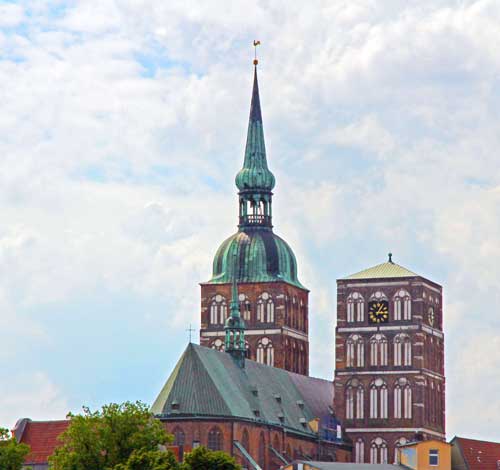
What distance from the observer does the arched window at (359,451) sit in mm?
186000

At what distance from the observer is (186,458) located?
13075cm

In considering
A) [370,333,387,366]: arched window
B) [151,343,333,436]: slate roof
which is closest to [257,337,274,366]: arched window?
Answer: [151,343,333,436]: slate roof

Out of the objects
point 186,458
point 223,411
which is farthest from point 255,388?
point 186,458

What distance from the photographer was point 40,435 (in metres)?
174

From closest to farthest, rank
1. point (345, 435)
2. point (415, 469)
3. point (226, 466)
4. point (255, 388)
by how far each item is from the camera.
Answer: point (226, 466)
point (415, 469)
point (255, 388)
point (345, 435)

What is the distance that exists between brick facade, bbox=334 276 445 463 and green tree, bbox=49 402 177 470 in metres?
44.6

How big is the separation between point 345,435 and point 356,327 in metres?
9.85

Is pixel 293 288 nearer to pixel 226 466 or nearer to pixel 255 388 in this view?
pixel 255 388

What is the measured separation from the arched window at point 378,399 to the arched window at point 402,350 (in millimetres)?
2463

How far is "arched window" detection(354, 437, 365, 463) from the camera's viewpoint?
186 m

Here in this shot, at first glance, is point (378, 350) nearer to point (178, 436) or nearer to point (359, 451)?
point (359, 451)

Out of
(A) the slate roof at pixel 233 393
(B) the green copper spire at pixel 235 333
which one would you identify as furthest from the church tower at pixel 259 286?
(B) the green copper spire at pixel 235 333

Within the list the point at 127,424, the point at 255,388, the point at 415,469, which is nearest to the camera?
the point at 127,424

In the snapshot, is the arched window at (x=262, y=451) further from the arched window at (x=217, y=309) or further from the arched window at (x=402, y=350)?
the arched window at (x=217, y=309)
